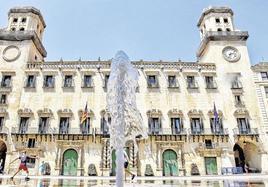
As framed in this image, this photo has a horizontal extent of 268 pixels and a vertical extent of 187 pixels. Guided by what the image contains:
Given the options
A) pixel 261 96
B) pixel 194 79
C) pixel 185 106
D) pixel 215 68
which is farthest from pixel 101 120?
pixel 261 96

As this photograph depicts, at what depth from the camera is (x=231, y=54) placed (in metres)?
34.9

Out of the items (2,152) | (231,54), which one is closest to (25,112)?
(2,152)

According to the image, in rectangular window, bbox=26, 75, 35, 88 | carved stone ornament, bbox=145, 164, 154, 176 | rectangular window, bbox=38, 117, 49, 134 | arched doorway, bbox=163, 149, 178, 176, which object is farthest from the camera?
rectangular window, bbox=26, 75, 35, 88

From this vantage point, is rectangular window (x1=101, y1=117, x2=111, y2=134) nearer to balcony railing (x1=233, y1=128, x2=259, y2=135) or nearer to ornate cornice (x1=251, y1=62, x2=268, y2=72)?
balcony railing (x1=233, y1=128, x2=259, y2=135)

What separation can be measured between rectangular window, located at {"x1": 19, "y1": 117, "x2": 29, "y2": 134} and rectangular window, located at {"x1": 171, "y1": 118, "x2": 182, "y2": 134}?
17.0 m

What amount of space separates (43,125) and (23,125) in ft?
7.45

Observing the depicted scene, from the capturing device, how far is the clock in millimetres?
34562

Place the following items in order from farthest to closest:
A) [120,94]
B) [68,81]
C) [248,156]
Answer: [68,81]
[248,156]
[120,94]

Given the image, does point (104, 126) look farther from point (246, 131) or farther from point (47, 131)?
point (246, 131)

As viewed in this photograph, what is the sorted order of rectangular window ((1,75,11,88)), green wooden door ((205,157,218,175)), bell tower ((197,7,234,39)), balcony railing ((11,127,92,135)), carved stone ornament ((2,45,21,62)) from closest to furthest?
green wooden door ((205,157,218,175)) < balcony railing ((11,127,92,135)) < rectangular window ((1,75,11,88)) < carved stone ornament ((2,45,21,62)) < bell tower ((197,7,234,39))

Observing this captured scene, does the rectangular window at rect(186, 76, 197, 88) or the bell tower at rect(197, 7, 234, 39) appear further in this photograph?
Answer: the bell tower at rect(197, 7, 234, 39)

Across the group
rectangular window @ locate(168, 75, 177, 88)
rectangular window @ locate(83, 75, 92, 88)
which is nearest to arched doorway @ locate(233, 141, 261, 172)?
rectangular window @ locate(168, 75, 177, 88)

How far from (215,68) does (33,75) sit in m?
23.4

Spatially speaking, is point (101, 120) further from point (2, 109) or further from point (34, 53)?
point (34, 53)
